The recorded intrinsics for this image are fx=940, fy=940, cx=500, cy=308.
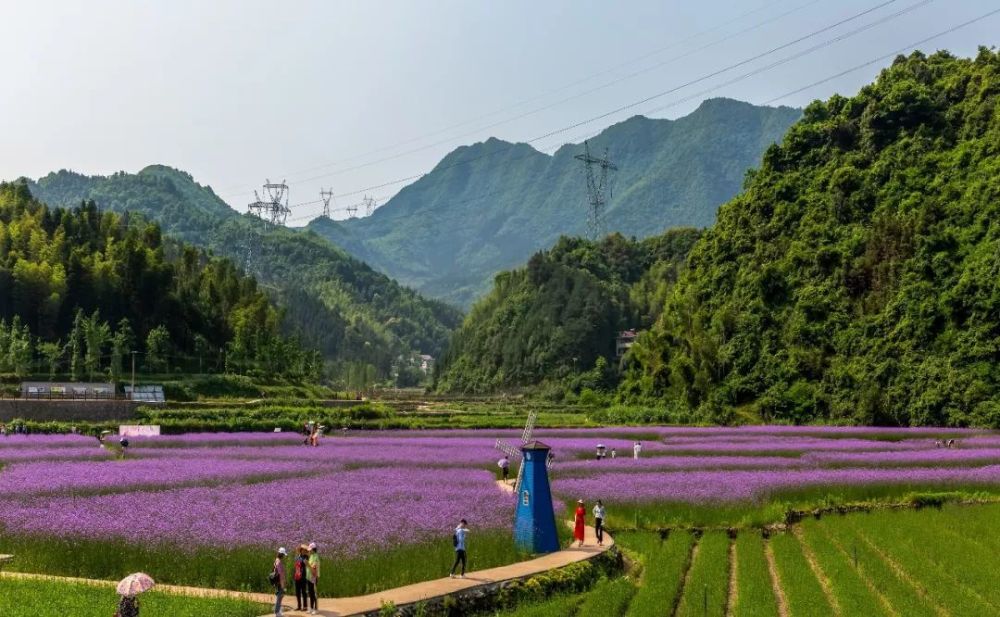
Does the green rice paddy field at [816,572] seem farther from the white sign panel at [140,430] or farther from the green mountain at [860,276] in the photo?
the green mountain at [860,276]

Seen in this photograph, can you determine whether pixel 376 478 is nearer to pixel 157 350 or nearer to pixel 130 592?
pixel 130 592

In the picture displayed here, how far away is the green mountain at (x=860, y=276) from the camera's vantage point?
259ft

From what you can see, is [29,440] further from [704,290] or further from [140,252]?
[704,290]

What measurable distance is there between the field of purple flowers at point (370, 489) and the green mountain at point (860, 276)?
14.4m

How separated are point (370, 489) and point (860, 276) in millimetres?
71626

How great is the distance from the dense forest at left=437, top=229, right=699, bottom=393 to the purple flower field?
3719 inches

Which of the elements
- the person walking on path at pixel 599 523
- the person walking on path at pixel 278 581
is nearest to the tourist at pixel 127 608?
the person walking on path at pixel 278 581

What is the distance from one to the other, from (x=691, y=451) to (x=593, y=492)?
20631 millimetres

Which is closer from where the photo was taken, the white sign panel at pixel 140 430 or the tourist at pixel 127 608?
the tourist at pixel 127 608

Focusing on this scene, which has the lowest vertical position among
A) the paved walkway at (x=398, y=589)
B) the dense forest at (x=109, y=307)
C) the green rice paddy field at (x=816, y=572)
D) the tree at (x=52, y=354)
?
the green rice paddy field at (x=816, y=572)

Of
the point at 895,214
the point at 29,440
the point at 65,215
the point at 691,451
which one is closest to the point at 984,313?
the point at 895,214

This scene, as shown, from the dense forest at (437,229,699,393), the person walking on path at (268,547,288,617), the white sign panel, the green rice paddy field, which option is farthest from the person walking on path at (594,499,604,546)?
the dense forest at (437,229,699,393)

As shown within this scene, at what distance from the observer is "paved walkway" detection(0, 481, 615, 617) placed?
19.2 metres

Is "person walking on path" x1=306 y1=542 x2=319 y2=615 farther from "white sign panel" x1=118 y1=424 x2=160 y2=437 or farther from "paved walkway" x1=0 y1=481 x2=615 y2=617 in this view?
"white sign panel" x1=118 y1=424 x2=160 y2=437
